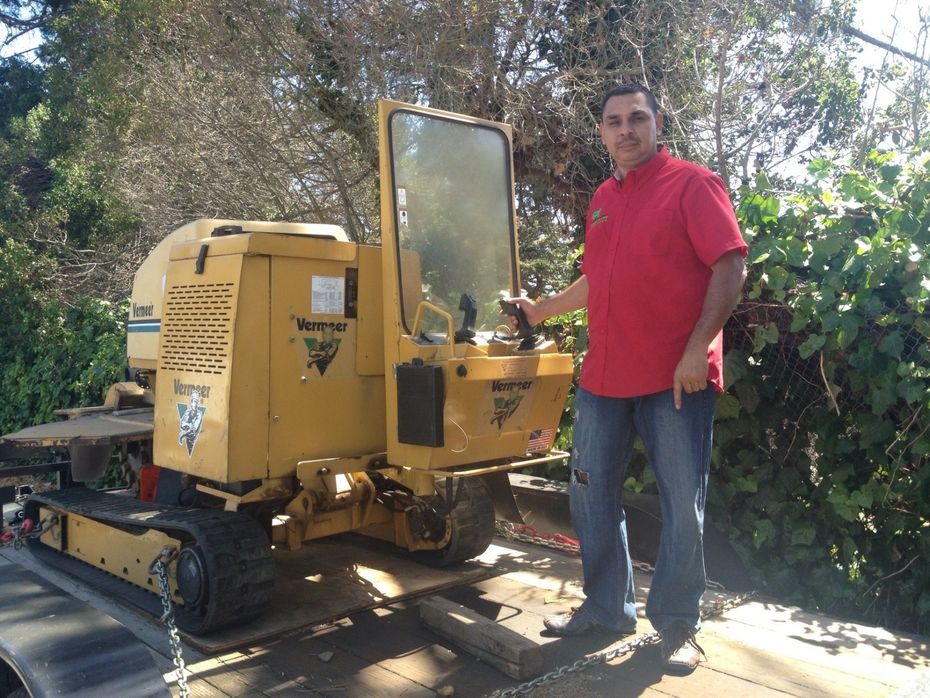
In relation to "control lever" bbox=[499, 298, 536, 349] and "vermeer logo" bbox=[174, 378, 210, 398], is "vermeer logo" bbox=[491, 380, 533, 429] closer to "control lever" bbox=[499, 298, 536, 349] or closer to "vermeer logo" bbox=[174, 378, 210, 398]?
"control lever" bbox=[499, 298, 536, 349]

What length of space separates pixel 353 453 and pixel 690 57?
5007 mm

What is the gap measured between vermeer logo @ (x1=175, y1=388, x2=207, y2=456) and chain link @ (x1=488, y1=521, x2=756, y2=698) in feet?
6.00

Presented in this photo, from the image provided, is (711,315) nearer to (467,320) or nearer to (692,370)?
(692,370)

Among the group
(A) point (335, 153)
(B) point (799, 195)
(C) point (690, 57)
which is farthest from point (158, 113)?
(B) point (799, 195)

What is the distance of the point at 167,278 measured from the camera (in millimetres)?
4168

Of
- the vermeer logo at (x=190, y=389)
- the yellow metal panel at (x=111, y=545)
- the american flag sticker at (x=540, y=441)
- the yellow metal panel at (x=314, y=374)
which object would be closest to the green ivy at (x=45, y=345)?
the yellow metal panel at (x=111, y=545)

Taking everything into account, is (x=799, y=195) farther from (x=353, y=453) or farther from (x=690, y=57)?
(x=690, y=57)

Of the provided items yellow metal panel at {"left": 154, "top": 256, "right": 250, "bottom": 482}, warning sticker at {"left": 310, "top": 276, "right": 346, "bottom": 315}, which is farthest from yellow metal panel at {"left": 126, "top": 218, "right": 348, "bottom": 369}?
warning sticker at {"left": 310, "top": 276, "right": 346, "bottom": 315}

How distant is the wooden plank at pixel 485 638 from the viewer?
306cm

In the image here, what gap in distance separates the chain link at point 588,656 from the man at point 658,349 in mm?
140

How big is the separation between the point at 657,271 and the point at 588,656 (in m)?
1.51

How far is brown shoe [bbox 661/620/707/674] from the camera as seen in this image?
3004 millimetres

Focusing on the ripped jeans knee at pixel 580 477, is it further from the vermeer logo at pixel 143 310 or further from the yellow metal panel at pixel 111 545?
the vermeer logo at pixel 143 310

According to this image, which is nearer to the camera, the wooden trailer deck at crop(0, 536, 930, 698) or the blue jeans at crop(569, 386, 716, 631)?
the wooden trailer deck at crop(0, 536, 930, 698)
